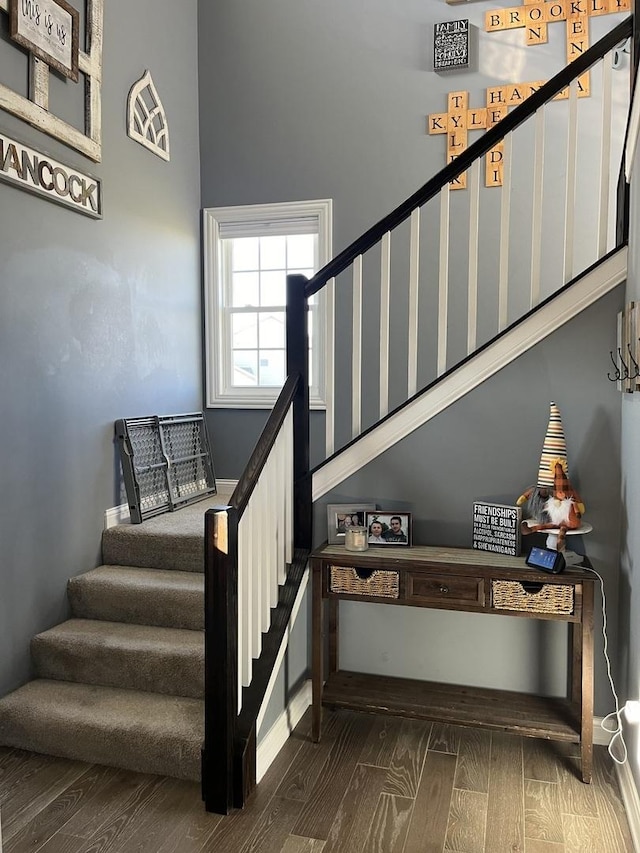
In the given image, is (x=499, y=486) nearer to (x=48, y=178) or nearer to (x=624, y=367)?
(x=624, y=367)

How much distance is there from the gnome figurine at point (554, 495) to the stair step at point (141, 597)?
1510mm

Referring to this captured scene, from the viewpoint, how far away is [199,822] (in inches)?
86.6

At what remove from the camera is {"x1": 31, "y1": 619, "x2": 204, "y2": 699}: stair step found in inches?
106

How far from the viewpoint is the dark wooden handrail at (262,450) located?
2309mm

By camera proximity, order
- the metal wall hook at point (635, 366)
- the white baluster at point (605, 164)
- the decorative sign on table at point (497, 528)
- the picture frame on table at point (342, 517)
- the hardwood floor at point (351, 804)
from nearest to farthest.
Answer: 1. the metal wall hook at point (635, 366)
2. the hardwood floor at point (351, 804)
3. the white baluster at point (605, 164)
4. the decorative sign on table at point (497, 528)
5. the picture frame on table at point (342, 517)

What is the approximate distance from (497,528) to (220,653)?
3.95ft

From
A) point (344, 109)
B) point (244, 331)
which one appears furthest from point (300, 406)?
point (344, 109)

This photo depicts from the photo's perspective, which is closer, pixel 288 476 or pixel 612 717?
pixel 612 717

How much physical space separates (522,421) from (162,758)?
1.93 m

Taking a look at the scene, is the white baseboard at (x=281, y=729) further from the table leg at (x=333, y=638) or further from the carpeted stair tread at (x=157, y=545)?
the carpeted stair tread at (x=157, y=545)

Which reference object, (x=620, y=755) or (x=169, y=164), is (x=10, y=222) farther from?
(x=620, y=755)

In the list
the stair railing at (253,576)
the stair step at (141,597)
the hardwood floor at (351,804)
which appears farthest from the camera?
the stair step at (141,597)

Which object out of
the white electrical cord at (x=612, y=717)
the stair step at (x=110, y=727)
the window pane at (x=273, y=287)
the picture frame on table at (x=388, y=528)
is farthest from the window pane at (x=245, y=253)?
the white electrical cord at (x=612, y=717)

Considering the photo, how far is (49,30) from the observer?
2930 millimetres
